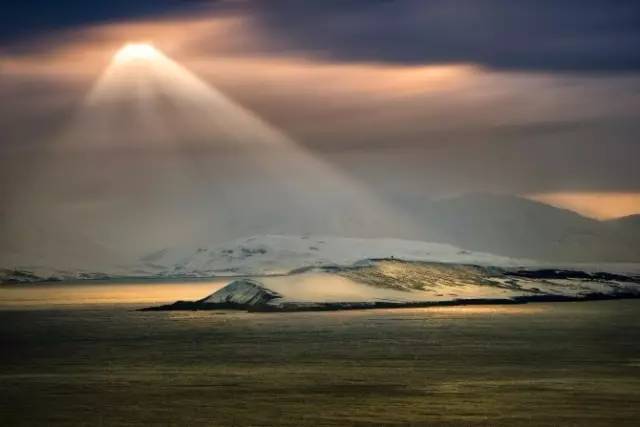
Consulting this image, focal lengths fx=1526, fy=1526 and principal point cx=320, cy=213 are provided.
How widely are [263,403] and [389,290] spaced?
100414 millimetres

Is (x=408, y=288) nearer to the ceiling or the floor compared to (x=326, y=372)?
nearer to the ceiling

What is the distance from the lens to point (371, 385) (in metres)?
69.4

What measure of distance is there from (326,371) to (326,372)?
22.1 inches

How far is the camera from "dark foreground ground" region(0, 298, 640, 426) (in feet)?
195

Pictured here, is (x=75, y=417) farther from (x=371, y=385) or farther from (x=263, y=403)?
(x=371, y=385)

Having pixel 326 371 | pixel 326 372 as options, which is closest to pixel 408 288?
pixel 326 371

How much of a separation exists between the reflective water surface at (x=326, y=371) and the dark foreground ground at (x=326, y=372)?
88 mm

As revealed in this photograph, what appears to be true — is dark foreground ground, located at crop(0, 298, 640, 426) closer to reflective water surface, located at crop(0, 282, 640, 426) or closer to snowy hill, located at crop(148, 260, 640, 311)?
reflective water surface, located at crop(0, 282, 640, 426)

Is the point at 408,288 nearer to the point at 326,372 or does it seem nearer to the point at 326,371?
the point at 326,371

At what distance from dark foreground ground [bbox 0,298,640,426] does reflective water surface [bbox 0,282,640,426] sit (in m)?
0.09

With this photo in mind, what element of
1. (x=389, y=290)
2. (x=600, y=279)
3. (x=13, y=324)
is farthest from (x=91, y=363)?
(x=600, y=279)

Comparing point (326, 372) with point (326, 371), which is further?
point (326, 371)

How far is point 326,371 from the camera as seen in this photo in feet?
254

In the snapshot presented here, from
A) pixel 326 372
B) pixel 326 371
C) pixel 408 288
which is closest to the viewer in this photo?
pixel 326 372
